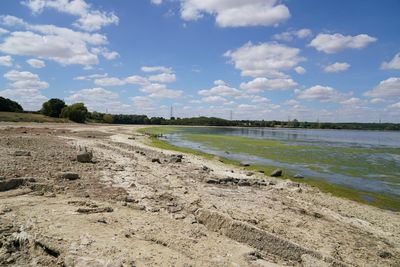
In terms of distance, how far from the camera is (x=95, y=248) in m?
6.41

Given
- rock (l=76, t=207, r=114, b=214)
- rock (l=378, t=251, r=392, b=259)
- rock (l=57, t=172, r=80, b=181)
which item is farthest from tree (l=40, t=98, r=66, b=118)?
rock (l=378, t=251, r=392, b=259)

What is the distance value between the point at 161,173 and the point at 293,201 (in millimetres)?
7055

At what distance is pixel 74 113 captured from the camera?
336 ft

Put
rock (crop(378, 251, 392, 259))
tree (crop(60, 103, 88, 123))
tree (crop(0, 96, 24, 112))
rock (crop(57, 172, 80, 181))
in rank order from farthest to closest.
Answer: tree (crop(60, 103, 88, 123)) → tree (crop(0, 96, 24, 112)) → rock (crop(57, 172, 80, 181)) → rock (crop(378, 251, 392, 259))

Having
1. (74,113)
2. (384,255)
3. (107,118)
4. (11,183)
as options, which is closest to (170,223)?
(11,183)

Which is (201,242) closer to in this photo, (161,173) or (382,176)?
(161,173)

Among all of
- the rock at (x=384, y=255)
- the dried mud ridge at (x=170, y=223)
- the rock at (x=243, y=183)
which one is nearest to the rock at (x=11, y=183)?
the dried mud ridge at (x=170, y=223)

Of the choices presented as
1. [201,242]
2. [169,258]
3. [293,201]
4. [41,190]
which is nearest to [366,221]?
[293,201]

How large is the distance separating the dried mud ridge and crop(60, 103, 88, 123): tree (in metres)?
91.6

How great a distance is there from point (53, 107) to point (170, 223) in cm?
11283

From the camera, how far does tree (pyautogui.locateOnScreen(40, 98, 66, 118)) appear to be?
10994 centimetres

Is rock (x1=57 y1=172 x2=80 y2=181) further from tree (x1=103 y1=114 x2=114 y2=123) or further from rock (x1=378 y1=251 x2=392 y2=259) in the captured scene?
tree (x1=103 y1=114 x2=114 y2=123)

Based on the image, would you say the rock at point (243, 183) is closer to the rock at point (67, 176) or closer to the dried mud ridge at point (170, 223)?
the dried mud ridge at point (170, 223)

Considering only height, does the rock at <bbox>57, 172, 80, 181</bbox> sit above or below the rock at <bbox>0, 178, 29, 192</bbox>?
below
